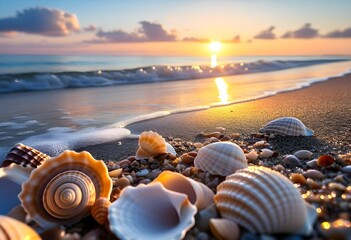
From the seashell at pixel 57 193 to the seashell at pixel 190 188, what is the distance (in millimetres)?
465

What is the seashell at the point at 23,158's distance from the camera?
2.67 m

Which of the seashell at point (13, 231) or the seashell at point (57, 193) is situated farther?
the seashell at point (57, 193)

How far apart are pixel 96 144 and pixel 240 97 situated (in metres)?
3.74

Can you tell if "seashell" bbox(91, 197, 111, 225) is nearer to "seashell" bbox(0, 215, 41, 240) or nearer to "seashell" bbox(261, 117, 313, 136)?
"seashell" bbox(0, 215, 41, 240)

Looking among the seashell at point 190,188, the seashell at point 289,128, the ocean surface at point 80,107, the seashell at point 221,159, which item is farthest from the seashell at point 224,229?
the ocean surface at point 80,107

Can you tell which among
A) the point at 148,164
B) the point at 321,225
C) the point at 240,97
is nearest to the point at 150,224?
the point at 321,225

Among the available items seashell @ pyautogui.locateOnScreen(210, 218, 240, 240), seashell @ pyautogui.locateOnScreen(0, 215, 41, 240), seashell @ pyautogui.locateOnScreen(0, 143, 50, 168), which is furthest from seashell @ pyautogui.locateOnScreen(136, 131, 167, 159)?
seashell @ pyautogui.locateOnScreen(0, 215, 41, 240)

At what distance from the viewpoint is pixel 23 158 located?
8.84 feet

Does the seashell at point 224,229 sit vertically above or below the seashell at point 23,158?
below

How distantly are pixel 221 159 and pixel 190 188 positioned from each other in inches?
19.2

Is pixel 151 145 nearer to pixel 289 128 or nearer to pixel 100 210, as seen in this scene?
pixel 100 210

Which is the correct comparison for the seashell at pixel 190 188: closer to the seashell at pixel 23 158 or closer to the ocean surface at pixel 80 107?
the seashell at pixel 23 158

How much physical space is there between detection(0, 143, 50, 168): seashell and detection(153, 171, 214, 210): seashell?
108 centimetres

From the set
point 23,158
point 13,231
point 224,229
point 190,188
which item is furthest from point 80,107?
point 224,229
